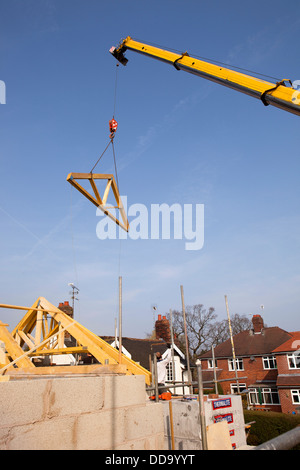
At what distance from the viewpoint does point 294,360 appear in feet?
89.0

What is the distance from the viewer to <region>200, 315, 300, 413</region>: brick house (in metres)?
26.3

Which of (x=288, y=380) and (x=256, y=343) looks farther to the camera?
(x=256, y=343)

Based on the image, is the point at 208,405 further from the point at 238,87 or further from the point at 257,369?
the point at 257,369

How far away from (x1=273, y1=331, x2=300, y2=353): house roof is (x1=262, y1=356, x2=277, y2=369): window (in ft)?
5.80

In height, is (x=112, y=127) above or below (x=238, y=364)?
above

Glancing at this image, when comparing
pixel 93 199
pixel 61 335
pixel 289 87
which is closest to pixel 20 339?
pixel 61 335

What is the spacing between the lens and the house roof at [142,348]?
90.5 feet

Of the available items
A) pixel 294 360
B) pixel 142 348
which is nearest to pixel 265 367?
pixel 294 360

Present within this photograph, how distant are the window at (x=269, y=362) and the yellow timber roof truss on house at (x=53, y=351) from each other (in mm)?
25803

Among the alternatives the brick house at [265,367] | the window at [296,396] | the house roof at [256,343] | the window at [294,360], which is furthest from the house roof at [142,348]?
the window at [296,396]

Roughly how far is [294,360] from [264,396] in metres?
4.59

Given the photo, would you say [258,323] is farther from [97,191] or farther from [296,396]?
[97,191]

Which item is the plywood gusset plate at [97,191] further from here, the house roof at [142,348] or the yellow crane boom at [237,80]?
the house roof at [142,348]

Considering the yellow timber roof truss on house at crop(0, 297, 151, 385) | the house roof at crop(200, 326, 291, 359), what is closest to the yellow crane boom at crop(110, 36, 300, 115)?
the yellow timber roof truss on house at crop(0, 297, 151, 385)
